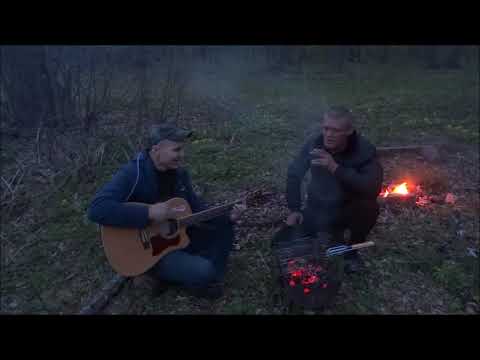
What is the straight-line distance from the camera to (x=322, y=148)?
3.79 m

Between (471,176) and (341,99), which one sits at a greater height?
(341,99)

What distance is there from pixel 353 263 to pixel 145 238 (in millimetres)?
2188

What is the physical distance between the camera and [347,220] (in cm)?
388

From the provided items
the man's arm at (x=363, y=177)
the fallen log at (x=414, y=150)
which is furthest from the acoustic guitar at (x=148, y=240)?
the fallen log at (x=414, y=150)

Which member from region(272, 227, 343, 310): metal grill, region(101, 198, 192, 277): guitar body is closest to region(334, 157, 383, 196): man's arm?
region(272, 227, 343, 310): metal grill

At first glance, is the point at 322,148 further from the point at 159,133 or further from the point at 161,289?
the point at 161,289

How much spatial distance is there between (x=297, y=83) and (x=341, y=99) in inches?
97.1

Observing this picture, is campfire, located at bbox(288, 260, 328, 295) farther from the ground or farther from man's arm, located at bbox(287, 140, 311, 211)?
man's arm, located at bbox(287, 140, 311, 211)

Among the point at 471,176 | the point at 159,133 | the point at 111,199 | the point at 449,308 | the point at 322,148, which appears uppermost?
the point at 159,133

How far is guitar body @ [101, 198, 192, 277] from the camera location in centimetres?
332

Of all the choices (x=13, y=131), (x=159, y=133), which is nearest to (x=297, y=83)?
(x=13, y=131)

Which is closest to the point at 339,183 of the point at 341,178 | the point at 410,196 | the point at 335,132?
the point at 341,178

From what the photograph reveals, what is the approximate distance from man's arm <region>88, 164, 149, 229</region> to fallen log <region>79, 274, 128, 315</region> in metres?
0.89

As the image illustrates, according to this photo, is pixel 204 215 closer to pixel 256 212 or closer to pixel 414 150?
pixel 256 212
